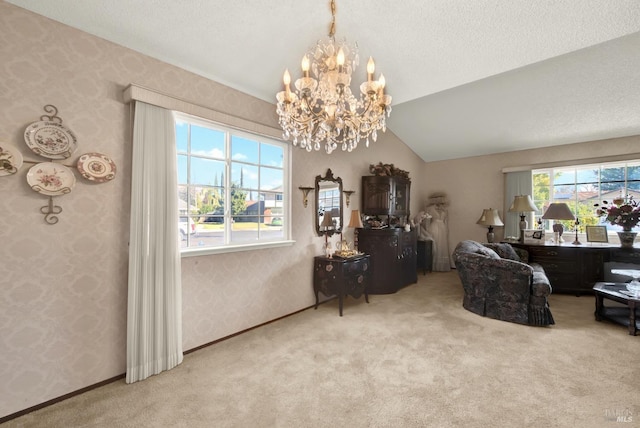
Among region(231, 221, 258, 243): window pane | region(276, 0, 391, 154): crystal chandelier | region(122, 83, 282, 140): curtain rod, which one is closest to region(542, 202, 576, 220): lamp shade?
region(276, 0, 391, 154): crystal chandelier

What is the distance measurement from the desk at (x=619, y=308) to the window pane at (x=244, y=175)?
162 inches

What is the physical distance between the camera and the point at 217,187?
2.79 m

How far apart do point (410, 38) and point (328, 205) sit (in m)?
2.24

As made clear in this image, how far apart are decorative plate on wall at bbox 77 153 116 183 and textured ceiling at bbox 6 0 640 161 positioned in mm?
936

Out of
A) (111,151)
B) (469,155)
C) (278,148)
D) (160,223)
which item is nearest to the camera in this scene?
(111,151)

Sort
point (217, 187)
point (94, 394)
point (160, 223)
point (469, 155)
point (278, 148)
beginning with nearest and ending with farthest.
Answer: point (94, 394)
point (160, 223)
point (217, 187)
point (278, 148)
point (469, 155)

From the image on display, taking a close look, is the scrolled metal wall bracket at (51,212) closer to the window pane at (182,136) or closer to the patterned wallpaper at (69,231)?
the patterned wallpaper at (69,231)

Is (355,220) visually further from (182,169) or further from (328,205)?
(182,169)

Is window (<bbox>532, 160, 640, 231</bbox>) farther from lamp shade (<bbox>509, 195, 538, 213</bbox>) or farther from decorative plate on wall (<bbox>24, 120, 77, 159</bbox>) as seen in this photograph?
decorative plate on wall (<bbox>24, 120, 77, 159</bbox>)

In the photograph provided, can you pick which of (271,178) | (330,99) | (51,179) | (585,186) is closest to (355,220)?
(271,178)

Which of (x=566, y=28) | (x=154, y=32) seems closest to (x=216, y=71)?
(x=154, y=32)

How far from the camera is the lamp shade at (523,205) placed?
15.2 feet

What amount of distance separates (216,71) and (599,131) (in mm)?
5771

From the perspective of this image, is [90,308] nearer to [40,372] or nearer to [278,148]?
[40,372]
